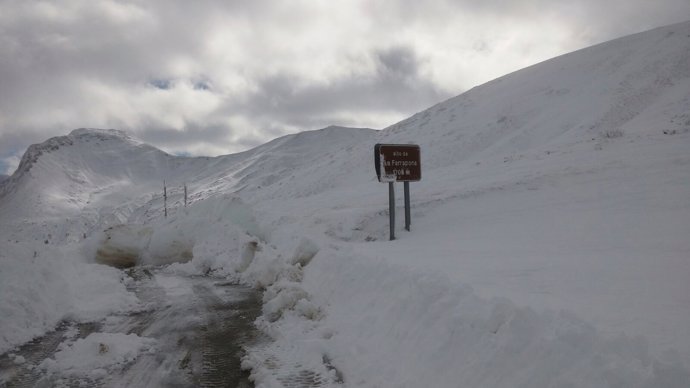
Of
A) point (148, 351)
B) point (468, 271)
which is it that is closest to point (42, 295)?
point (148, 351)

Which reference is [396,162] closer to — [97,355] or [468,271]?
[468,271]

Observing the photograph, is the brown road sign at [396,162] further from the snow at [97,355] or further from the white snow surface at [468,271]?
the snow at [97,355]

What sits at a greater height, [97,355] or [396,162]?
[396,162]

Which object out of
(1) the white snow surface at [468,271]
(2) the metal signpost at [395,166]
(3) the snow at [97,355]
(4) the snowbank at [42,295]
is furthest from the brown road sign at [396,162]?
(3) the snow at [97,355]

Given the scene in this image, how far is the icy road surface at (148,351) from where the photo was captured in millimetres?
4969

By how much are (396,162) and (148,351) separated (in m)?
8.89

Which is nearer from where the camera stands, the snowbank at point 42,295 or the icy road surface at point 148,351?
the icy road surface at point 148,351

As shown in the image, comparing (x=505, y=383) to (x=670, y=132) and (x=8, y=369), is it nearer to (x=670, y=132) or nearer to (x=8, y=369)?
(x=8, y=369)

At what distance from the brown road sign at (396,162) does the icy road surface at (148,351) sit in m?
5.74

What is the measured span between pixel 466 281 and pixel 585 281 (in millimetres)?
1259

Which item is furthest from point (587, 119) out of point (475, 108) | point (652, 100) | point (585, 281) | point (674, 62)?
point (585, 281)

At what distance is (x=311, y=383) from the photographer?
4.71 metres

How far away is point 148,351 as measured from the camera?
5.88m

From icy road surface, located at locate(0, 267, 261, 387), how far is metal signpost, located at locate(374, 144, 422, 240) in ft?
18.5
